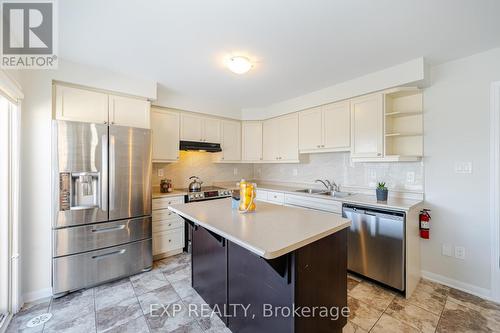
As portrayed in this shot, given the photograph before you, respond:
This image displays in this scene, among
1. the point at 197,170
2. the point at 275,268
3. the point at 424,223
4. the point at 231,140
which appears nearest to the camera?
the point at 275,268

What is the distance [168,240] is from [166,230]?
0.50ft

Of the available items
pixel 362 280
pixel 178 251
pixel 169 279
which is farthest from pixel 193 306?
pixel 362 280

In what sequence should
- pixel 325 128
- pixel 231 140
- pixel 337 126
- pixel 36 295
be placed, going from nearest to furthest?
pixel 36 295 < pixel 337 126 < pixel 325 128 < pixel 231 140

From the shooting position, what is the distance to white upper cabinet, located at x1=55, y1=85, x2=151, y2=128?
2.32 metres

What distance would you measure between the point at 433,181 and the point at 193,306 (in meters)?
2.97

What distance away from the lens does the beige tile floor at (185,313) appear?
1.76 meters

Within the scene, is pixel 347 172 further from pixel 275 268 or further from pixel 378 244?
pixel 275 268

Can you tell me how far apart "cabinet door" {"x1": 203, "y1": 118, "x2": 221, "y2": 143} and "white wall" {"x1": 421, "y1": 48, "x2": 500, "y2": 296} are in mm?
3091

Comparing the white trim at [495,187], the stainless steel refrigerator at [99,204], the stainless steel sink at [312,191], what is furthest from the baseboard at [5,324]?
the white trim at [495,187]

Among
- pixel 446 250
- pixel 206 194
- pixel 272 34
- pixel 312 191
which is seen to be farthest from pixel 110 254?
pixel 446 250

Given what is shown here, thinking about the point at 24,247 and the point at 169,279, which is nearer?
the point at 24,247

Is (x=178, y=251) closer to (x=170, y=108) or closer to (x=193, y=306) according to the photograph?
(x=193, y=306)

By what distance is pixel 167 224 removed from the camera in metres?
3.09

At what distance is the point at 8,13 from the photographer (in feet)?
5.28
